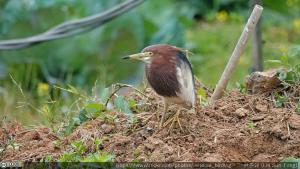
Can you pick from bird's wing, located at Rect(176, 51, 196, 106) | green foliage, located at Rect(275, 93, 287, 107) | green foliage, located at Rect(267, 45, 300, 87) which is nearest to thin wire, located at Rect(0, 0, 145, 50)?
green foliage, located at Rect(267, 45, 300, 87)

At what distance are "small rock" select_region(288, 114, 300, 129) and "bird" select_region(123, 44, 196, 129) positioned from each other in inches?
18.9

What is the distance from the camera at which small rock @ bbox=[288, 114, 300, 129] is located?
13.4ft

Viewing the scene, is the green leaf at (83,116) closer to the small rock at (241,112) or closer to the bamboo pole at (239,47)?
the bamboo pole at (239,47)

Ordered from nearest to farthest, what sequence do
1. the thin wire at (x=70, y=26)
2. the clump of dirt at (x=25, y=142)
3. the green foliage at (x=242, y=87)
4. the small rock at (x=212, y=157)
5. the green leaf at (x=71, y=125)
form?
1. the small rock at (x=212, y=157)
2. the clump of dirt at (x=25, y=142)
3. the green leaf at (x=71, y=125)
4. the green foliage at (x=242, y=87)
5. the thin wire at (x=70, y=26)

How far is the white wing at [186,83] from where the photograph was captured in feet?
13.3

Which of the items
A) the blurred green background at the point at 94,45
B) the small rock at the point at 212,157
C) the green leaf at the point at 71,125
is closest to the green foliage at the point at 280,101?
the small rock at the point at 212,157

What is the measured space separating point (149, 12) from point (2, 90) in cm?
215

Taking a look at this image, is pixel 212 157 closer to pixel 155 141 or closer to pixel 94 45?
pixel 155 141

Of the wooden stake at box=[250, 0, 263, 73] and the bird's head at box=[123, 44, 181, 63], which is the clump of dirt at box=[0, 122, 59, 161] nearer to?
the bird's head at box=[123, 44, 181, 63]

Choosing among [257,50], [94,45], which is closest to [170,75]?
[257,50]

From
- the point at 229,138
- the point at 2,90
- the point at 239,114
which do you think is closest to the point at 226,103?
the point at 239,114

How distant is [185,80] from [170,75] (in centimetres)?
10

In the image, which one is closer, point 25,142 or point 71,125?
point 25,142

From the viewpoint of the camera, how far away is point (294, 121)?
4121 mm
